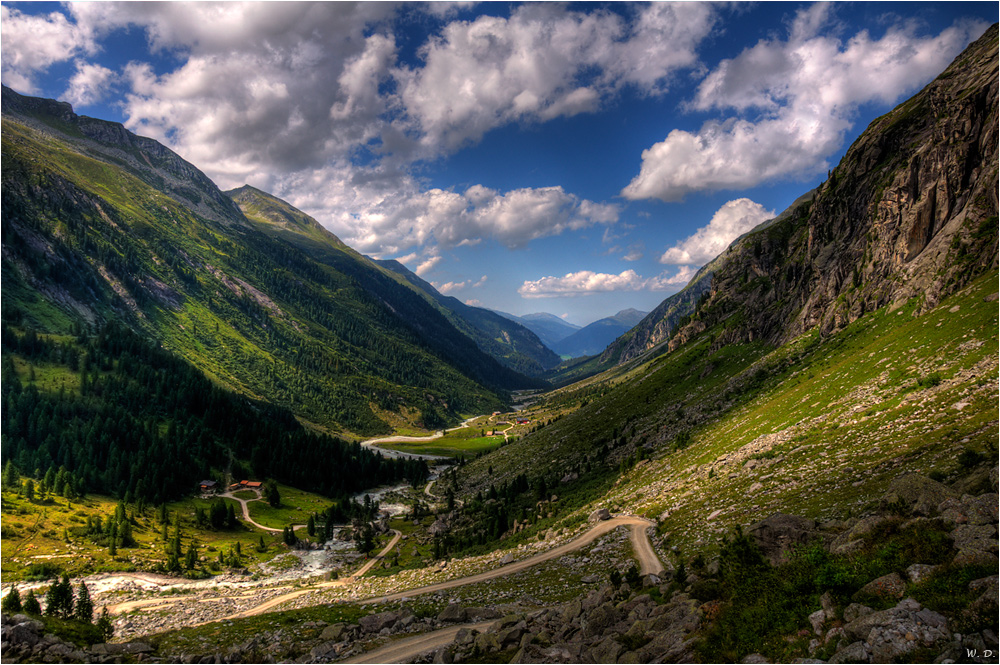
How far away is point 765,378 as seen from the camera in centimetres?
7750

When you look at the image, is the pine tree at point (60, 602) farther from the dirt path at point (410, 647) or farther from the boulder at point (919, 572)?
the boulder at point (919, 572)

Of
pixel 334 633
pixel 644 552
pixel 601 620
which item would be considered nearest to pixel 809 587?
pixel 601 620

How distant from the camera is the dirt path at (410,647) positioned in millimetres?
30992

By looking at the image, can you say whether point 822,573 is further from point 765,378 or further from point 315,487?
point 315,487

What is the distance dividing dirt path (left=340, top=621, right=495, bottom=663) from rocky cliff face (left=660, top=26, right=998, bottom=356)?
67.1 m

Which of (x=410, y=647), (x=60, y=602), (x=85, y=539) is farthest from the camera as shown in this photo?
(x=85, y=539)

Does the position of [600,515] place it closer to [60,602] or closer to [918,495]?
[918,495]

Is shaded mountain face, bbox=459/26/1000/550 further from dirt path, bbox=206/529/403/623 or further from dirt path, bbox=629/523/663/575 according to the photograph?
dirt path, bbox=206/529/403/623

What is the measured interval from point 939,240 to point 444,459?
17796cm

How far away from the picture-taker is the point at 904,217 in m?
65.8

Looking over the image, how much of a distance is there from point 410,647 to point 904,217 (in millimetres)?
89123

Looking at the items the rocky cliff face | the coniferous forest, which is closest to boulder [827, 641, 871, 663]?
the rocky cliff face

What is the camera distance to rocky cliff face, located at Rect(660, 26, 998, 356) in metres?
53.9

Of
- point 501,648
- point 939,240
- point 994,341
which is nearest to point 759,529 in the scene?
point 501,648
